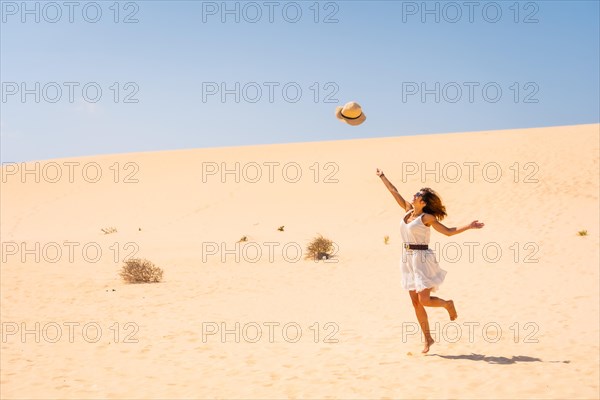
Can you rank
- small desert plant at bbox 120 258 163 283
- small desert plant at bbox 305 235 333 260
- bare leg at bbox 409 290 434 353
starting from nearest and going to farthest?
bare leg at bbox 409 290 434 353 → small desert plant at bbox 120 258 163 283 → small desert plant at bbox 305 235 333 260

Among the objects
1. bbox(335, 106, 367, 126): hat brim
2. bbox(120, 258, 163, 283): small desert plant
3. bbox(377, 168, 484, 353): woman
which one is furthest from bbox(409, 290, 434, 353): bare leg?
bbox(120, 258, 163, 283): small desert plant

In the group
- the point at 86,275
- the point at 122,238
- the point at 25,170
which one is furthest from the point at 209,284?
the point at 25,170

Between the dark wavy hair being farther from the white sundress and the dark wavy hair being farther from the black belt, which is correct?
the black belt

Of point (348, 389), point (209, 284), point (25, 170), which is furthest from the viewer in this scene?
point (25, 170)

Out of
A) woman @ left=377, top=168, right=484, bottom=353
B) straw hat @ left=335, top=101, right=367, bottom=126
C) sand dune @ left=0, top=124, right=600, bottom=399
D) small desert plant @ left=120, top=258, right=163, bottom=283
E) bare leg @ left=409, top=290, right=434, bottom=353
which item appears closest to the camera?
sand dune @ left=0, top=124, right=600, bottom=399

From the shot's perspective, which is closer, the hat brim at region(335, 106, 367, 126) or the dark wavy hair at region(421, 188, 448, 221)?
the dark wavy hair at region(421, 188, 448, 221)

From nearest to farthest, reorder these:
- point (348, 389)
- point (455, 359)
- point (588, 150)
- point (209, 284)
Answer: point (348, 389)
point (455, 359)
point (209, 284)
point (588, 150)

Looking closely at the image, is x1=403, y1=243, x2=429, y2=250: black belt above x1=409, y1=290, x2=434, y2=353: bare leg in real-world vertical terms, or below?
above

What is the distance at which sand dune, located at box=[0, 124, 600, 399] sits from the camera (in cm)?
597

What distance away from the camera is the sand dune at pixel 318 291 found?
19.6 ft

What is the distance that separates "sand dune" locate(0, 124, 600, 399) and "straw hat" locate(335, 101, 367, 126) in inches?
122

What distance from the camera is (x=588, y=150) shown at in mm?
30516

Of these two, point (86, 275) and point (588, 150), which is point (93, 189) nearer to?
point (86, 275)

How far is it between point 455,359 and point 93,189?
3848cm
